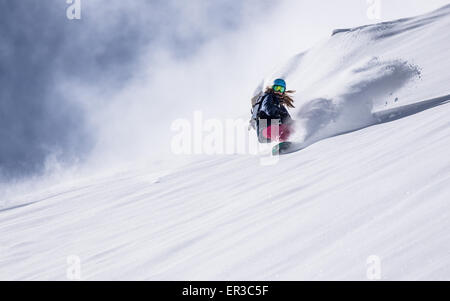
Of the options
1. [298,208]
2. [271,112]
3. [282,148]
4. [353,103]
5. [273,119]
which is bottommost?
[298,208]

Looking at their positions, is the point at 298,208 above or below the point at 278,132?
below

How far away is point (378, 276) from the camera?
90.1 inches

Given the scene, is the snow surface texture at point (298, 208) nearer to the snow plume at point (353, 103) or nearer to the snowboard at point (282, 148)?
the snow plume at point (353, 103)

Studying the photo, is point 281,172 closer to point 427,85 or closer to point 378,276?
point 378,276

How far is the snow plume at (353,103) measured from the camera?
6859 mm

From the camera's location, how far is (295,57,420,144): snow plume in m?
6.86

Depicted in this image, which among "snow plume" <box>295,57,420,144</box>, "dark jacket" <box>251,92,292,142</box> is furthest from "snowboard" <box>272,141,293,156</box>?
"dark jacket" <box>251,92,292,142</box>

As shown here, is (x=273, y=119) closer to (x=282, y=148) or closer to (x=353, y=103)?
(x=282, y=148)

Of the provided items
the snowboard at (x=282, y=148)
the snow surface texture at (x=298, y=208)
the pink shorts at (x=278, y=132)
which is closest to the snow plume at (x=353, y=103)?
the snow surface texture at (x=298, y=208)

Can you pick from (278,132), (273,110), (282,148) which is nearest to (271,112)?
(273,110)

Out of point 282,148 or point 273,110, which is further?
point 273,110

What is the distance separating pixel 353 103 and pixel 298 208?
12.9ft

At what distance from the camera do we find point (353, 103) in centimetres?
709

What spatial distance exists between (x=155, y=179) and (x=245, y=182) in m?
2.73
